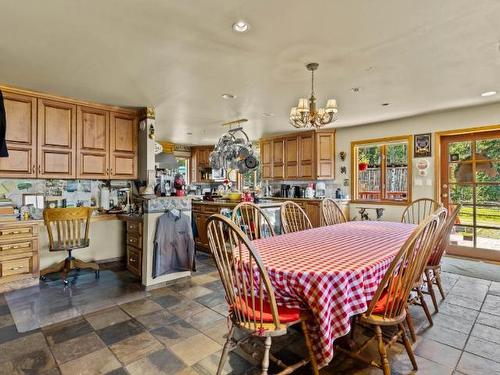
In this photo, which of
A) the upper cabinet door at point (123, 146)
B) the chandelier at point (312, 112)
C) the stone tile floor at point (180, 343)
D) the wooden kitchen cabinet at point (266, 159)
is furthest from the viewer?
the wooden kitchen cabinet at point (266, 159)

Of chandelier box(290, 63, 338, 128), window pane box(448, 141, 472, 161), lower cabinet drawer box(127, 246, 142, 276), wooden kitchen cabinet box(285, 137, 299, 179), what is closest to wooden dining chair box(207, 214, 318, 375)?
chandelier box(290, 63, 338, 128)

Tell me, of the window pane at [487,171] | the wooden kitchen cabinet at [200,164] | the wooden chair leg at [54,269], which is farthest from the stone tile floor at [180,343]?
the wooden kitchen cabinet at [200,164]

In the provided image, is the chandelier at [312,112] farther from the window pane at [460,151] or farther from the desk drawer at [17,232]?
the desk drawer at [17,232]

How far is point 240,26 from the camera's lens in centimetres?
209

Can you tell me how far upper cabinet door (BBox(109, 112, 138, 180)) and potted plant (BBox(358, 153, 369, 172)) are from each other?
409cm

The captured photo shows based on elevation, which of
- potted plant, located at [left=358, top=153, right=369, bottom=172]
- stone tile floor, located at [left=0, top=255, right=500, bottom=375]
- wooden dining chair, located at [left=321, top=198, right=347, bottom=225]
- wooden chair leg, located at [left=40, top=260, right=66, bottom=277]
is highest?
potted plant, located at [left=358, top=153, right=369, bottom=172]

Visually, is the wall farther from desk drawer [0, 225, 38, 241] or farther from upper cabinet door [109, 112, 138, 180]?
desk drawer [0, 225, 38, 241]

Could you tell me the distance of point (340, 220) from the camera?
3.87 metres

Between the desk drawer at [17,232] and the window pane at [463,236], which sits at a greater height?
the desk drawer at [17,232]

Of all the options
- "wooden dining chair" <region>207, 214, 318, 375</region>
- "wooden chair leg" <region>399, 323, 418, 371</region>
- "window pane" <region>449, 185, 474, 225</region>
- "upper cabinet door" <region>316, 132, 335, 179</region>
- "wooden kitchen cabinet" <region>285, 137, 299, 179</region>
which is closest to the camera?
"wooden dining chair" <region>207, 214, 318, 375</region>

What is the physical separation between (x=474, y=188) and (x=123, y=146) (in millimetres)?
5270

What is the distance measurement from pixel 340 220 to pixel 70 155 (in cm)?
367

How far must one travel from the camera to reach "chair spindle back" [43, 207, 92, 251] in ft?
11.0

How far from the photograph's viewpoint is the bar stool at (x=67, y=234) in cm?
336
